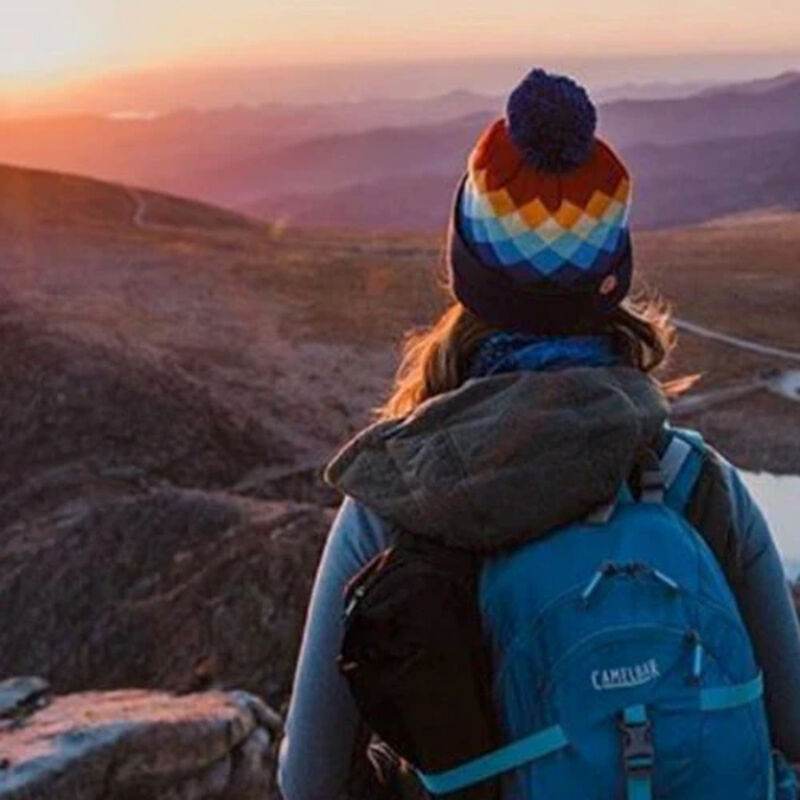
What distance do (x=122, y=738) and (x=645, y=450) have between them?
551cm

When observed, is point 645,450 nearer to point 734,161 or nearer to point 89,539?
point 89,539

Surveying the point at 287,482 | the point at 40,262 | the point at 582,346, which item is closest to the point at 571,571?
the point at 582,346

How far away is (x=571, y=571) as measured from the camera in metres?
3.17

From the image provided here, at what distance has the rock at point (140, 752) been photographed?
7957 mm

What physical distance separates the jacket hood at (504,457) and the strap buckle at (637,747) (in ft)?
1.42

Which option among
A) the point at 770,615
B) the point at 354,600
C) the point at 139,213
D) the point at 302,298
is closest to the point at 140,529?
the point at 770,615

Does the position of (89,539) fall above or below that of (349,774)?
below

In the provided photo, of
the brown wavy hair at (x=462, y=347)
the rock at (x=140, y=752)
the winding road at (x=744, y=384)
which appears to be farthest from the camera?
the winding road at (x=744, y=384)

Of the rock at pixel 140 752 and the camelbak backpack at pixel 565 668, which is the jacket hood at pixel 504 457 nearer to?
the camelbak backpack at pixel 565 668

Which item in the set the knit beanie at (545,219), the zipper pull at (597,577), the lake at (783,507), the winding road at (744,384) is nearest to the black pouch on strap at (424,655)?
the zipper pull at (597,577)

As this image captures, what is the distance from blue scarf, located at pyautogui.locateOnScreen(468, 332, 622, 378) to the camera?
3463mm

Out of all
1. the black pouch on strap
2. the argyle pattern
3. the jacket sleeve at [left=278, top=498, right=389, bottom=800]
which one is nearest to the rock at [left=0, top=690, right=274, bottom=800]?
the jacket sleeve at [left=278, top=498, right=389, bottom=800]

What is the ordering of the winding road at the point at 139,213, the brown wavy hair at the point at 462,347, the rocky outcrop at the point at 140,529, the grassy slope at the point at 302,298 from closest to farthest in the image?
the brown wavy hair at the point at 462,347, the rocky outcrop at the point at 140,529, the grassy slope at the point at 302,298, the winding road at the point at 139,213

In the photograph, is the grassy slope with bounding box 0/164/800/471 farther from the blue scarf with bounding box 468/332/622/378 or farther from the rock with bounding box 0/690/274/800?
the blue scarf with bounding box 468/332/622/378
